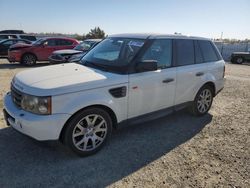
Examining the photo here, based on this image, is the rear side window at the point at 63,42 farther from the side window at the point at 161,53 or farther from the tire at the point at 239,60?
the tire at the point at 239,60

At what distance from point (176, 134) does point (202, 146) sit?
0.57 meters

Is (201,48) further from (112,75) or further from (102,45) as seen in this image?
(112,75)

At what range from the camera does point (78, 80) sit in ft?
11.4

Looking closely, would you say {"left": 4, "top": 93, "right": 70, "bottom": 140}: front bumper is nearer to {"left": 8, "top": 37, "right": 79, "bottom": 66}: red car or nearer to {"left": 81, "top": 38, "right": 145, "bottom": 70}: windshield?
{"left": 81, "top": 38, "right": 145, "bottom": 70}: windshield

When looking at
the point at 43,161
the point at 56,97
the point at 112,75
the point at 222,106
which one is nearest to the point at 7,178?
the point at 43,161

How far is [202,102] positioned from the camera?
219 inches

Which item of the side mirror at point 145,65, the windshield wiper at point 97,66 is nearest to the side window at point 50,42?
the windshield wiper at point 97,66

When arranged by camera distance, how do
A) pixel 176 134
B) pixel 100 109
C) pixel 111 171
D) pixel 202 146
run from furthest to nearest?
1. pixel 176 134
2. pixel 202 146
3. pixel 100 109
4. pixel 111 171

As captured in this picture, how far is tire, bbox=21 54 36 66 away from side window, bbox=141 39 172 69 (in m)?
10.9

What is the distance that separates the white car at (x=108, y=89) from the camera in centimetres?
325

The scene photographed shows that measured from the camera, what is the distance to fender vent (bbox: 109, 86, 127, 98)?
369 cm

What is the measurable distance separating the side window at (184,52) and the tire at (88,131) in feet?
6.33

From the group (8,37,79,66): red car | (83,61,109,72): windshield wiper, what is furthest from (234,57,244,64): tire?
(83,61,109,72): windshield wiper

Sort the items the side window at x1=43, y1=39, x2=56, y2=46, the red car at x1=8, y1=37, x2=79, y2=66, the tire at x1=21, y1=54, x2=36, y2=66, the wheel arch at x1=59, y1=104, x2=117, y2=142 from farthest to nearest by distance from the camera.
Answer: the side window at x1=43, y1=39, x2=56, y2=46 → the tire at x1=21, y1=54, x2=36, y2=66 → the red car at x1=8, y1=37, x2=79, y2=66 → the wheel arch at x1=59, y1=104, x2=117, y2=142
